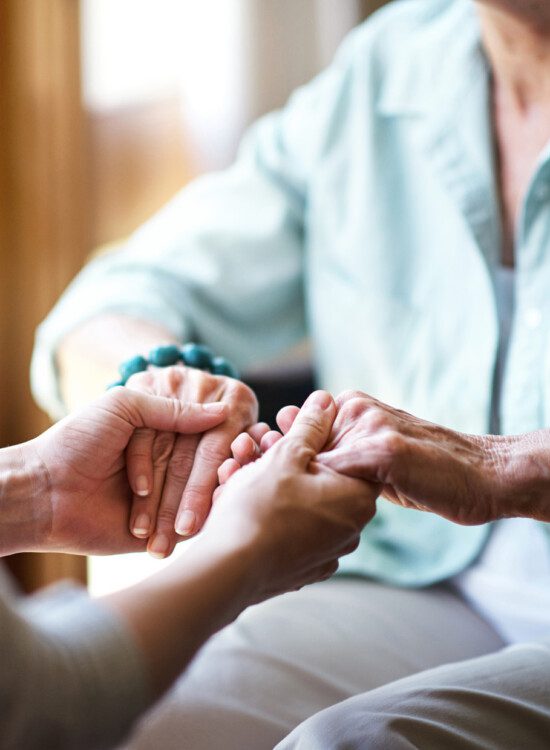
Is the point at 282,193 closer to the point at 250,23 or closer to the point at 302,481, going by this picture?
the point at 302,481

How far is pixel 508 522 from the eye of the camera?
3.30 feet

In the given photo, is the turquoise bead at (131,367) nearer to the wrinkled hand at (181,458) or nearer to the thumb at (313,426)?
the wrinkled hand at (181,458)

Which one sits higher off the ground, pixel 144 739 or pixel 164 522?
pixel 164 522

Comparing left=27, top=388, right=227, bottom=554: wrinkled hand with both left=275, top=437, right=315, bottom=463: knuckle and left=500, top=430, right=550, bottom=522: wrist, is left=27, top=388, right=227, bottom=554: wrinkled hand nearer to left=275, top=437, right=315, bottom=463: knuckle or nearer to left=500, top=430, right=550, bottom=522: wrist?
left=275, top=437, right=315, bottom=463: knuckle

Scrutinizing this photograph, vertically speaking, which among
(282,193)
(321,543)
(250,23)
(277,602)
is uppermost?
(250,23)

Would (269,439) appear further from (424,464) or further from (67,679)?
(67,679)

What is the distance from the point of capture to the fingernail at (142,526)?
0.88m

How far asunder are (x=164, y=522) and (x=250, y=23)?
1.56 metres

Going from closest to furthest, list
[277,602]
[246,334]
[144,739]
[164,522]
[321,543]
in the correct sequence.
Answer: [321,543] < [144,739] < [164,522] < [277,602] < [246,334]

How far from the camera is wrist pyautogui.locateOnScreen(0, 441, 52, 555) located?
828 millimetres

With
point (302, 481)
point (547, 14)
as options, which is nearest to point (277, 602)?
point (302, 481)

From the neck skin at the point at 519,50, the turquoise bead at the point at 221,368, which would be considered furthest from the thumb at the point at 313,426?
the neck skin at the point at 519,50

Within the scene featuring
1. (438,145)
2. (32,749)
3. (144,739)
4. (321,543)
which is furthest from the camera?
(438,145)

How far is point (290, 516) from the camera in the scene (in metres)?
0.65
